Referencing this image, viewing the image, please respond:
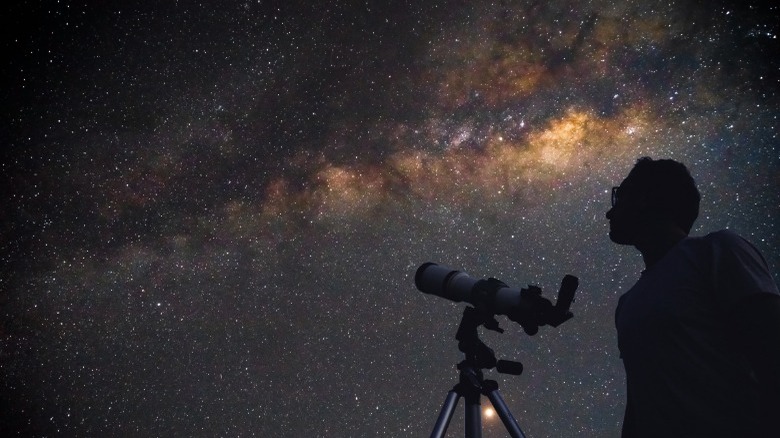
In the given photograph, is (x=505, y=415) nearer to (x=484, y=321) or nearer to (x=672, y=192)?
(x=484, y=321)

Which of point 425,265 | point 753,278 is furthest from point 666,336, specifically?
point 425,265

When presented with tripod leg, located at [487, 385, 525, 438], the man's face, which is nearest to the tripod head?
tripod leg, located at [487, 385, 525, 438]

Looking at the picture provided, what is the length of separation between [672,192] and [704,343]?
0.86 meters

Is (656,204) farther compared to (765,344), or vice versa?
(656,204)

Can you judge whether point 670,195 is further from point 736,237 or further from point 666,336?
point 666,336

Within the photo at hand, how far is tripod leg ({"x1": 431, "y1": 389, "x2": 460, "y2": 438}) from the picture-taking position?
1.92m

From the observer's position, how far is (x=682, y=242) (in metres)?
1.63

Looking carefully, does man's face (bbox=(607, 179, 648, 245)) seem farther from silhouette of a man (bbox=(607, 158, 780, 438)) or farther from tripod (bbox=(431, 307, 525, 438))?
tripod (bbox=(431, 307, 525, 438))

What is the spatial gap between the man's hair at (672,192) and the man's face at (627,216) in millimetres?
43

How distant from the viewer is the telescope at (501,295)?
5.61ft

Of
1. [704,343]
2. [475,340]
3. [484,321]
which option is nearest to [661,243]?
[704,343]

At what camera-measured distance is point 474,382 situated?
204 centimetres

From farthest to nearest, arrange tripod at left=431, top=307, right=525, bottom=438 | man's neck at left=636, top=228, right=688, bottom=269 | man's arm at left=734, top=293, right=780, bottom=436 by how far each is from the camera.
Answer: tripod at left=431, top=307, right=525, bottom=438
man's neck at left=636, top=228, right=688, bottom=269
man's arm at left=734, top=293, right=780, bottom=436

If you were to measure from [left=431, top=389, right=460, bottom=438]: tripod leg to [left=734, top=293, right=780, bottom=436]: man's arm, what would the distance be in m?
1.23
